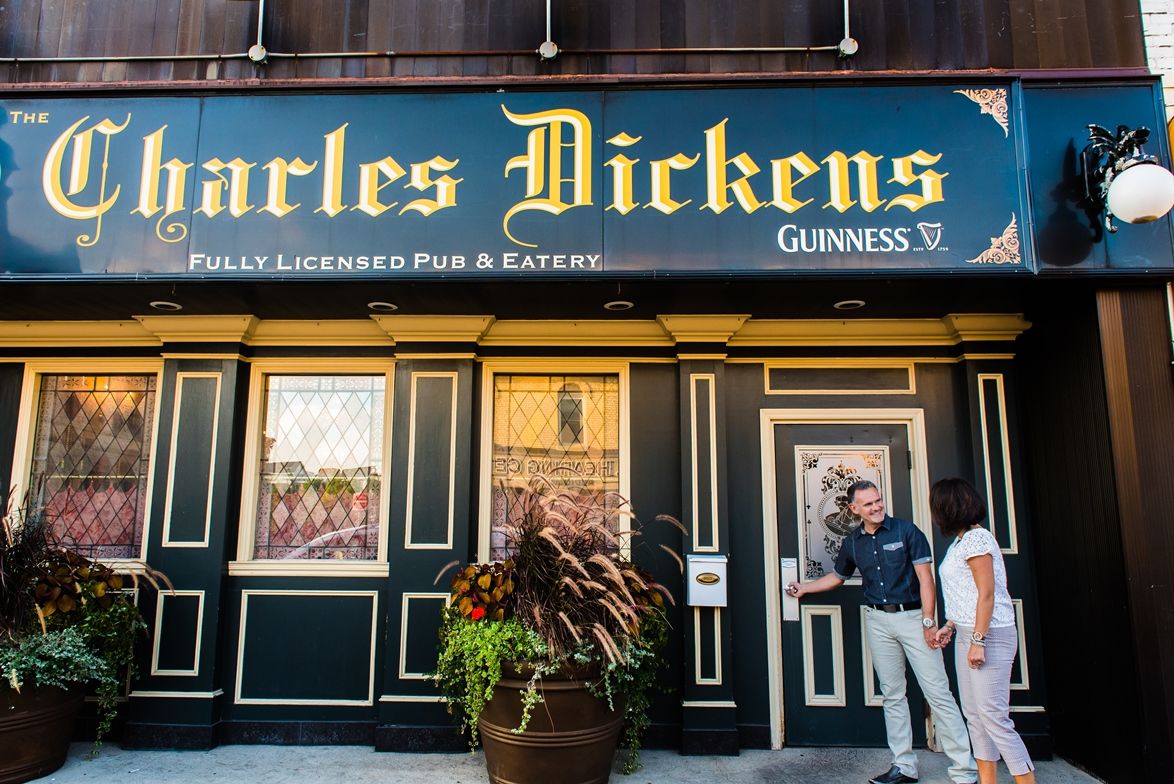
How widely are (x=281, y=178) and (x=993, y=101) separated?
4345 millimetres

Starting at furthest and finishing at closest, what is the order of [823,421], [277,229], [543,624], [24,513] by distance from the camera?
1. [823,421]
2. [24,513]
3. [277,229]
4. [543,624]

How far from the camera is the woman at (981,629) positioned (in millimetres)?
3857

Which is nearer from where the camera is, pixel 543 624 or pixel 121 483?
pixel 543 624

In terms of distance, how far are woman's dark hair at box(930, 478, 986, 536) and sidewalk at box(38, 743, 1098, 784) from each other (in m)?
1.76

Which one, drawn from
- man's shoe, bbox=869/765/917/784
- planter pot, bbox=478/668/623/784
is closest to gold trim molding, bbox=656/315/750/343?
planter pot, bbox=478/668/623/784

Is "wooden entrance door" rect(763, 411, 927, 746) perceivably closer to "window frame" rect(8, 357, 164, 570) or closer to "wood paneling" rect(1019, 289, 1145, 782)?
"wood paneling" rect(1019, 289, 1145, 782)

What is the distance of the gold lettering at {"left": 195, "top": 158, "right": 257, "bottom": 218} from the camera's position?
461 cm

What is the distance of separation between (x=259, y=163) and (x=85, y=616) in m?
3.03

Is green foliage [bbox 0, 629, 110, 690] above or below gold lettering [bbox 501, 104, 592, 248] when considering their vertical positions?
below

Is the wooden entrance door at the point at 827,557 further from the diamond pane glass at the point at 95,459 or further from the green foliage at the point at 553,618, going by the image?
the diamond pane glass at the point at 95,459

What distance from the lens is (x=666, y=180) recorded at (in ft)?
15.0

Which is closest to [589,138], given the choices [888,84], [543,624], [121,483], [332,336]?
[888,84]

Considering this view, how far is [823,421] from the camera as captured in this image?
18.1 ft

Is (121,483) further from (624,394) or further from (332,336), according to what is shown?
(624,394)
